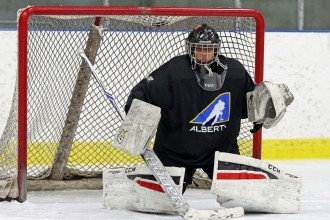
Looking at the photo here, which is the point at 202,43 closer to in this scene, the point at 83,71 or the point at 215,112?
the point at 215,112

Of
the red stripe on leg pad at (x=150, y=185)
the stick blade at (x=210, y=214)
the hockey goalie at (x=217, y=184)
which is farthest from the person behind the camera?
the red stripe on leg pad at (x=150, y=185)

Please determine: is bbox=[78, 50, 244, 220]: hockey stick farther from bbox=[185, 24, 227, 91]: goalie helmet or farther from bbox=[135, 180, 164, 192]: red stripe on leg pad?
bbox=[185, 24, 227, 91]: goalie helmet

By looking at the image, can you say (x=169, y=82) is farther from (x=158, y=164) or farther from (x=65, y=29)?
(x=65, y=29)

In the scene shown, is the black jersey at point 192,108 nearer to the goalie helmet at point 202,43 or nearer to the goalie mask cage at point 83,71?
the goalie helmet at point 202,43

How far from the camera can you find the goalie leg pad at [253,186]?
3609mm

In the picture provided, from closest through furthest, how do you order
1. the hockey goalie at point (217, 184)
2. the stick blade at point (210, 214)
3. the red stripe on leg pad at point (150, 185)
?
the stick blade at point (210, 214) → the hockey goalie at point (217, 184) → the red stripe on leg pad at point (150, 185)

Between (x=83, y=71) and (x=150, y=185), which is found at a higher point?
(x=83, y=71)

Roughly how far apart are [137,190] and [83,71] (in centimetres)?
85

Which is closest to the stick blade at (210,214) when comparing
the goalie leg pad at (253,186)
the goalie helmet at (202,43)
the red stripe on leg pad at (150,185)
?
the goalie leg pad at (253,186)

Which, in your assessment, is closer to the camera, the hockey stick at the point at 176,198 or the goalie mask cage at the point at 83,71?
the hockey stick at the point at 176,198

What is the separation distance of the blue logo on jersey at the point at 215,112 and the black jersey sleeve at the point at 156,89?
0.13 meters

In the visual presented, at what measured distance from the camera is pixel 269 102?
364 cm

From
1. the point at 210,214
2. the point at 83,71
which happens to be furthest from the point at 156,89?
the point at 83,71

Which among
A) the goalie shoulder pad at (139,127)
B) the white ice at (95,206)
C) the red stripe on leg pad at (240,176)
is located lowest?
the white ice at (95,206)
